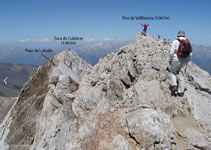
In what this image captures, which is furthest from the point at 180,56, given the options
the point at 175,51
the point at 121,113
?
the point at 121,113

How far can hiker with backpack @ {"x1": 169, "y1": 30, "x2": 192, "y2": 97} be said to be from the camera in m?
12.5

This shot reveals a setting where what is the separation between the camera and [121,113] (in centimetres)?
1154

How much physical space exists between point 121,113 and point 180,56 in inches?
252

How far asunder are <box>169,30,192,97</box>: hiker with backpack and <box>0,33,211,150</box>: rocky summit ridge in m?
0.85

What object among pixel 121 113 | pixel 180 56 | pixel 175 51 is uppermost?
pixel 175 51

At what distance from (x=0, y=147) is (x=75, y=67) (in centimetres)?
1684

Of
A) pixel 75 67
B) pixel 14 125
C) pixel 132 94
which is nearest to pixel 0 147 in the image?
pixel 14 125

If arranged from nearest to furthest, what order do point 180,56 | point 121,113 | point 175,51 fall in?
point 121,113, point 180,56, point 175,51

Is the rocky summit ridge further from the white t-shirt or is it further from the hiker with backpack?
the white t-shirt

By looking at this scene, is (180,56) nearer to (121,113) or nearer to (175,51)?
(175,51)

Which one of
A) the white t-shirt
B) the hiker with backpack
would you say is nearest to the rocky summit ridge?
the hiker with backpack

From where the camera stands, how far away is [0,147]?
22.3 meters

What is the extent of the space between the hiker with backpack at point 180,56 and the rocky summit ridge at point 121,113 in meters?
0.85

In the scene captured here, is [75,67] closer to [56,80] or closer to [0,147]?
[56,80]
